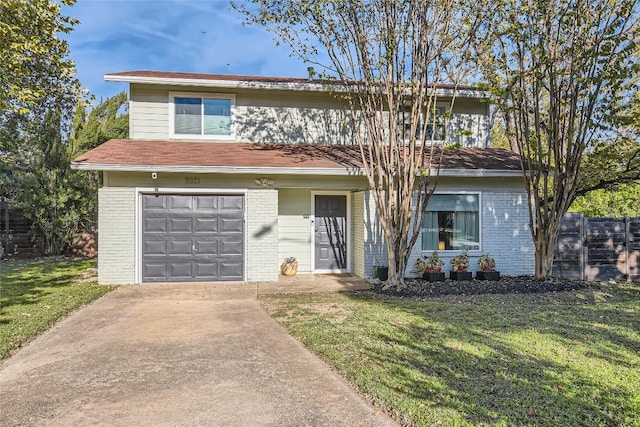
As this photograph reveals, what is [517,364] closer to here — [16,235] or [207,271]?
[207,271]

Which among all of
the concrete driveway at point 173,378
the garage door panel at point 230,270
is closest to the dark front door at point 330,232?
the garage door panel at point 230,270

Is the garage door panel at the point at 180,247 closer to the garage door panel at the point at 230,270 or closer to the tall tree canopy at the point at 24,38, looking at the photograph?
the garage door panel at the point at 230,270

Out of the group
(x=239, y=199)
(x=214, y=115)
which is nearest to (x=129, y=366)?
(x=239, y=199)

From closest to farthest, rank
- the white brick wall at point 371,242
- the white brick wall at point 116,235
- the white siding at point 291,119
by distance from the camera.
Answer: the white brick wall at point 116,235
the white brick wall at point 371,242
the white siding at point 291,119

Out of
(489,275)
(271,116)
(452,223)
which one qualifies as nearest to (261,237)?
(271,116)

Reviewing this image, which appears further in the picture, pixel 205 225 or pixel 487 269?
pixel 487 269

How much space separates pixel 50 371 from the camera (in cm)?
438

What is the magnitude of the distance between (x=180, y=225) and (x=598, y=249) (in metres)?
10.3

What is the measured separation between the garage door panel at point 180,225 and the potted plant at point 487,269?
7.08 metres

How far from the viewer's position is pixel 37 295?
8.29m

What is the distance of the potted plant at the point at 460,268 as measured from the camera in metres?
10.2

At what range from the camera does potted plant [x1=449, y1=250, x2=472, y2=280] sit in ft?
33.6

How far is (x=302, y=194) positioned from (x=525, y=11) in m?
6.50

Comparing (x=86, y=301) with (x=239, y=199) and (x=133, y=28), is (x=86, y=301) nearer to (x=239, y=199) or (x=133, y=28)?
(x=239, y=199)
